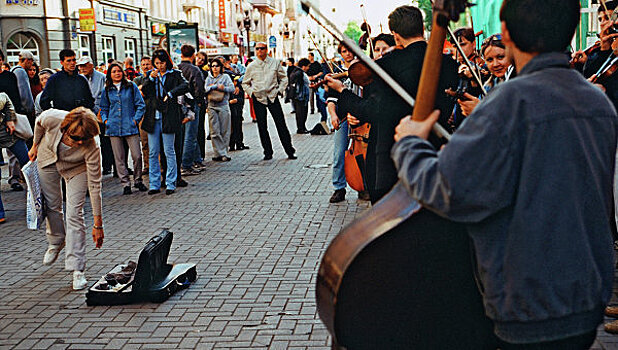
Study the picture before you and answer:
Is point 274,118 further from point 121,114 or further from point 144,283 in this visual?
point 144,283

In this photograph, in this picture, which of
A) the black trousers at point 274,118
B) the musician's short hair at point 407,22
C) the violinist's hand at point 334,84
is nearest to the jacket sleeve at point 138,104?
the black trousers at point 274,118

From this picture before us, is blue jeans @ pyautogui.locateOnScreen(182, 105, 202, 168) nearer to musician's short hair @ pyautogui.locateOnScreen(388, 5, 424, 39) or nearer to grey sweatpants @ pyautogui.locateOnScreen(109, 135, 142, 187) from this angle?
grey sweatpants @ pyautogui.locateOnScreen(109, 135, 142, 187)

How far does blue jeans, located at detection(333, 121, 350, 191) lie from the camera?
973cm

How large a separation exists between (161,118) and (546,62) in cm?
916

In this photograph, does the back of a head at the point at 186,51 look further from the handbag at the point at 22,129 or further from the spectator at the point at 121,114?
the handbag at the point at 22,129

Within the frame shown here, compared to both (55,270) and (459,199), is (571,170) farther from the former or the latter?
(55,270)

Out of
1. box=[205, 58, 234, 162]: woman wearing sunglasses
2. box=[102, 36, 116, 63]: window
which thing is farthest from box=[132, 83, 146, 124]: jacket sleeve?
box=[102, 36, 116, 63]: window

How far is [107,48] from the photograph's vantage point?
121 ft

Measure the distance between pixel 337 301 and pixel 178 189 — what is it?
9.01 metres

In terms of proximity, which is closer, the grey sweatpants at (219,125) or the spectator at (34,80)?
the spectator at (34,80)

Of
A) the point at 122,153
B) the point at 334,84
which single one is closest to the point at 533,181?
the point at 334,84

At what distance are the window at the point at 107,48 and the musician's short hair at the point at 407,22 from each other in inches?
1313

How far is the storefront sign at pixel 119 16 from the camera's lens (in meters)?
35.9

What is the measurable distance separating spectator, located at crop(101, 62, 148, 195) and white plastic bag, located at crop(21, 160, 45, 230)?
4.38 meters
